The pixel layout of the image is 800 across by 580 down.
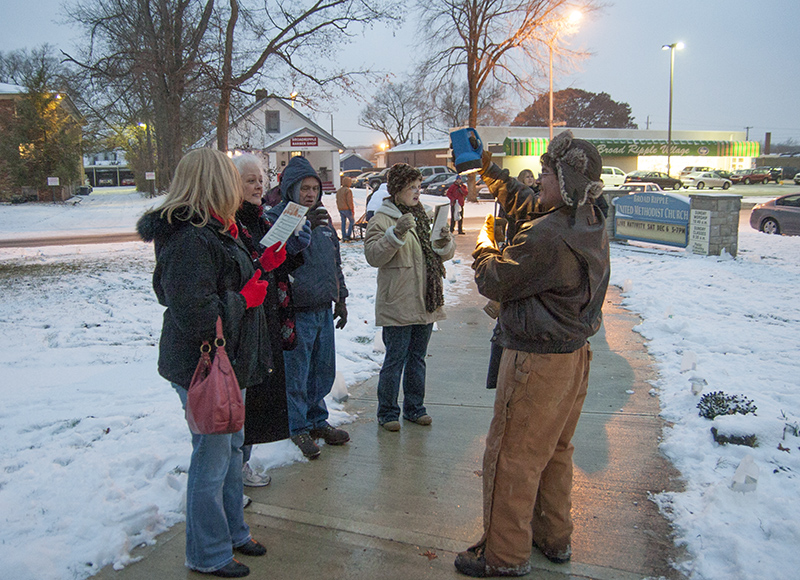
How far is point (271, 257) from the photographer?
2.88 m

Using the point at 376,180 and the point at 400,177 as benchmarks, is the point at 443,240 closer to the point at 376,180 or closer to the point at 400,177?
the point at 400,177

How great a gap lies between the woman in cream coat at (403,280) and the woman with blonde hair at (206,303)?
1.42 meters

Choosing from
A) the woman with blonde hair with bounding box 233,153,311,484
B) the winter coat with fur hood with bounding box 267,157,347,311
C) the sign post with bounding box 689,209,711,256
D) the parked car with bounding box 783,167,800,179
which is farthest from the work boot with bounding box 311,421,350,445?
the parked car with bounding box 783,167,800,179

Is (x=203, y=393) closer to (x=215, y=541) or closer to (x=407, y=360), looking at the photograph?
(x=215, y=541)

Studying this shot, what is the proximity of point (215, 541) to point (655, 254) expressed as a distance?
12025 mm

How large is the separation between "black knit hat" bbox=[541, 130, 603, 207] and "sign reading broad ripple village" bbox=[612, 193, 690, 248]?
11151 millimetres

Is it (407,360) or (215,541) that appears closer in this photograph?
(215,541)

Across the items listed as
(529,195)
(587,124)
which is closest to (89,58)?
(529,195)

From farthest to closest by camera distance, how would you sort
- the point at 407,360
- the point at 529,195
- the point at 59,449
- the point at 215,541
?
the point at 407,360
the point at 59,449
the point at 529,195
the point at 215,541

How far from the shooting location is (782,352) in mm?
5559

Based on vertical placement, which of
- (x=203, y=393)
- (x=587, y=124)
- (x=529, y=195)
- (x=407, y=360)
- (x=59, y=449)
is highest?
(x=587, y=124)

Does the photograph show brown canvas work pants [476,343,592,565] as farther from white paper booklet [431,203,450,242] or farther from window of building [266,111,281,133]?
window of building [266,111,281,133]

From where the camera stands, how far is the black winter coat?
2.35 m

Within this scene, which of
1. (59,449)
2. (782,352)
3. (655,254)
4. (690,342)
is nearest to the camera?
(59,449)
